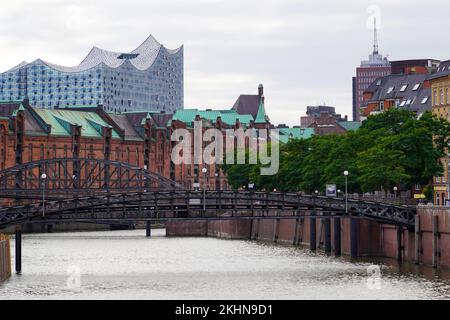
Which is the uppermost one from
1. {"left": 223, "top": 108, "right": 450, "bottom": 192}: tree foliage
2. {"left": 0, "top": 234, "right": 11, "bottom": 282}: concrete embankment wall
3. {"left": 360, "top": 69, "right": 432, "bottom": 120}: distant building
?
{"left": 360, "top": 69, "right": 432, "bottom": 120}: distant building

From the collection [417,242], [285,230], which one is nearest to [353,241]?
[417,242]

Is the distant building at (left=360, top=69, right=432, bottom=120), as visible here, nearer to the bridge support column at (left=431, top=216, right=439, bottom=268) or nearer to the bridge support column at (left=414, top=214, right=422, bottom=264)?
the bridge support column at (left=414, top=214, right=422, bottom=264)

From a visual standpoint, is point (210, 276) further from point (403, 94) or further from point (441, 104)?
point (403, 94)

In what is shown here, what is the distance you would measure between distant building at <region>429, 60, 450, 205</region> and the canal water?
57.1 ft

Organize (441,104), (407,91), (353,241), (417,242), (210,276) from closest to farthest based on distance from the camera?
1. (210,276)
2. (417,242)
3. (353,241)
4. (441,104)
5. (407,91)

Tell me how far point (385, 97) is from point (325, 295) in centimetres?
10569

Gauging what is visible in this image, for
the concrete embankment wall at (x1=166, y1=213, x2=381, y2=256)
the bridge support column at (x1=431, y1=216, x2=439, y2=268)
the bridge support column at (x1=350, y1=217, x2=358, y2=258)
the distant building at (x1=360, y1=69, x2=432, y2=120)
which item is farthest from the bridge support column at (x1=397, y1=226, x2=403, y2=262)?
the distant building at (x1=360, y1=69, x2=432, y2=120)

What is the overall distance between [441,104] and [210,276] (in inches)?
2193

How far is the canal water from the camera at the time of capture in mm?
88500

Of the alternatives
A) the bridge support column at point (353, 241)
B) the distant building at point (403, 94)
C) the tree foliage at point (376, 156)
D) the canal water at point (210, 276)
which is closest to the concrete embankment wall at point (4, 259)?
the canal water at point (210, 276)

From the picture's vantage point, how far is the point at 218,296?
87188 mm

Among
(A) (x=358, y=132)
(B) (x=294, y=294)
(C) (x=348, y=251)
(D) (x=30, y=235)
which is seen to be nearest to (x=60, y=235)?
(D) (x=30, y=235)

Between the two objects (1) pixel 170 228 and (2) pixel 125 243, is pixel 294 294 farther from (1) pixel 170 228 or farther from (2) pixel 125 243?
(1) pixel 170 228

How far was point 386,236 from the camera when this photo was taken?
392 feet
